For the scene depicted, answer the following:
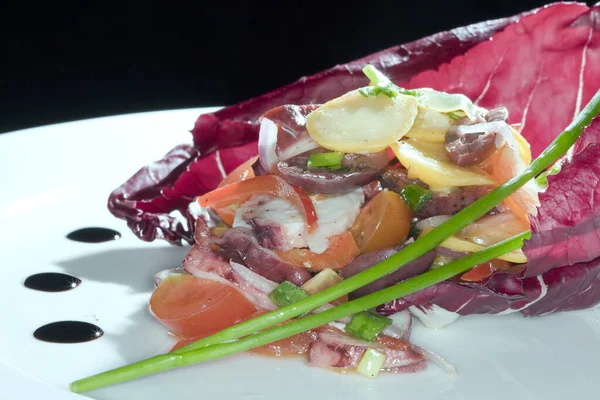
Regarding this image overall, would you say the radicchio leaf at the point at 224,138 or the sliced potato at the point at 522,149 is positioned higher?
the radicchio leaf at the point at 224,138

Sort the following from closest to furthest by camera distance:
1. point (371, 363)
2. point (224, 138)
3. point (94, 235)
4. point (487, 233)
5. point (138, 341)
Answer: point (371, 363)
point (138, 341)
point (487, 233)
point (94, 235)
point (224, 138)

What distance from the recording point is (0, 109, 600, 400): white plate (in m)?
2.12

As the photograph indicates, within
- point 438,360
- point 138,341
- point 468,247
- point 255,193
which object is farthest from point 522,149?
point 138,341

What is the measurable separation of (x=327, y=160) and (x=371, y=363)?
65cm

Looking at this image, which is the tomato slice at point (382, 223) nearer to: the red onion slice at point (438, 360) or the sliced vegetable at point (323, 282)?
the sliced vegetable at point (323, 282)

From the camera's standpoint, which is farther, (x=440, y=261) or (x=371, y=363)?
(x=440, y=261)

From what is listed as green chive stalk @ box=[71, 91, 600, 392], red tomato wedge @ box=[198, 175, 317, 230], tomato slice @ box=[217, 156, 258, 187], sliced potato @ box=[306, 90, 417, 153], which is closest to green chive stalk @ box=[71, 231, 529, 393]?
green chive stalk @ box=[71, 91, 600, 392]

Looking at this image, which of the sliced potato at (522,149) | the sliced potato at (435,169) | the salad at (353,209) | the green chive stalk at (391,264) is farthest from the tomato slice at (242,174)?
the sliced potato at (522,149)

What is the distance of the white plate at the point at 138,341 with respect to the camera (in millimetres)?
2125

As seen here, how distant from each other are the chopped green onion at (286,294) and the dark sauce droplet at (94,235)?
86 cm

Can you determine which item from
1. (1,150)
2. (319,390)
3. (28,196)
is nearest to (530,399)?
(319,390)

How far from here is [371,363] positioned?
222cm

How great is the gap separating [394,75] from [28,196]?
1568 millimetres

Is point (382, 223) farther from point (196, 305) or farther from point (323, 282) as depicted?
point (196, 305)
